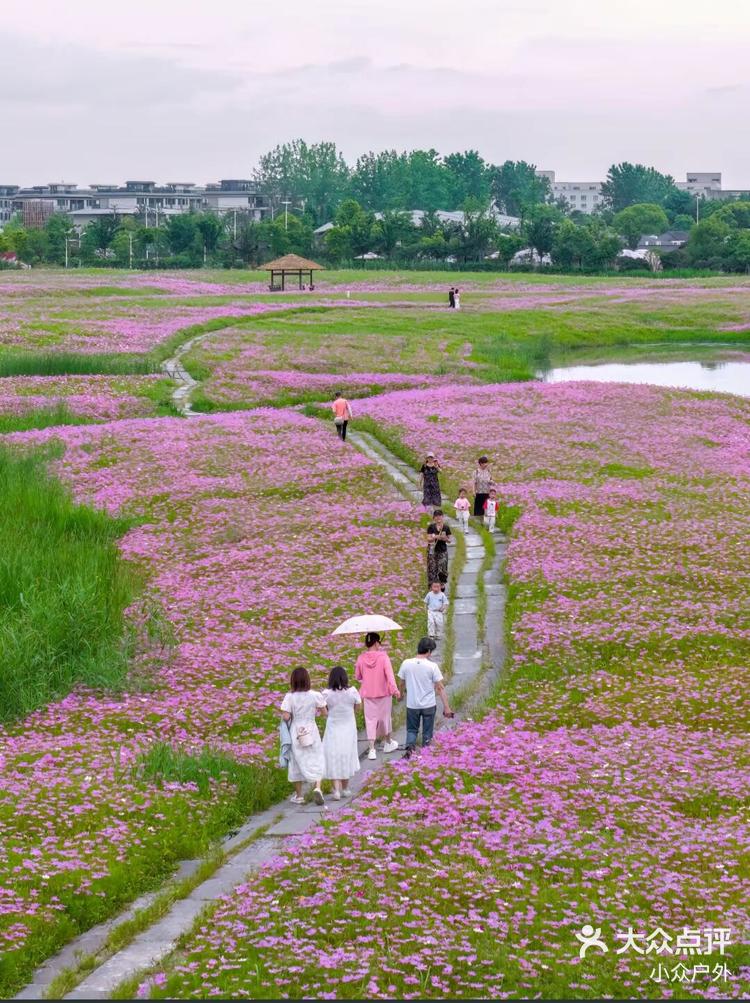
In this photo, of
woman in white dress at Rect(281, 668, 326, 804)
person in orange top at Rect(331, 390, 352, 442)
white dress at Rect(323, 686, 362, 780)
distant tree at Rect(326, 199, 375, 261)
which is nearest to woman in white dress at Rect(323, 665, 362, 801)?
white dress at Rect(323, 686, 362, 780)

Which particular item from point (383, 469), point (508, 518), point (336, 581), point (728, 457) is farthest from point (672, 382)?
point (336, 581)

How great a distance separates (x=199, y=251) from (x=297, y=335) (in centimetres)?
9853

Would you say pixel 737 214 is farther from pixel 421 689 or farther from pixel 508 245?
pixel 421 689

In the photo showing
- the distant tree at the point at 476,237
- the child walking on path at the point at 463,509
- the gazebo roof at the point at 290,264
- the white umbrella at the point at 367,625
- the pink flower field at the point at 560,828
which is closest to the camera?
the pink flower field at the point at 560,828

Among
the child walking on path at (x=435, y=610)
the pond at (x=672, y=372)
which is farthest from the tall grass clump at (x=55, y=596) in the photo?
the pond at (x=672, y=372)

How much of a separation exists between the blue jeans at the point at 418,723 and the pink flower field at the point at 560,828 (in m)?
0.28

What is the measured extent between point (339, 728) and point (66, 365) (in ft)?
148

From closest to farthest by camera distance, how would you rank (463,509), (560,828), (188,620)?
1. (560,828)
2. (188,620)
3. (463,509)

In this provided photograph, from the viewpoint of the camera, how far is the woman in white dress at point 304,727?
18641mm

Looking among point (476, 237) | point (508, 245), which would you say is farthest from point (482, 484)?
point (476, 237)

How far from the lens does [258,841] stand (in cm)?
1753

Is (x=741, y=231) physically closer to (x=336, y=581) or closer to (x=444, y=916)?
(x=336, y=581)

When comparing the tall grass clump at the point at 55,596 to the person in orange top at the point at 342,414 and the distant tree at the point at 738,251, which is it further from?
the distant tree at the point at 738,251

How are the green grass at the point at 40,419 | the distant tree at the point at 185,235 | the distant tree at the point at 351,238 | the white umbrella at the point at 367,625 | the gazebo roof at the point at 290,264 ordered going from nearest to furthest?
the white umbrella at the point at 367,625
the green grass at the point at 40,419
the gazebo roof at the point at 290,264
the distant tree at the point at 351,238
the distant tree at the point at 185,235
